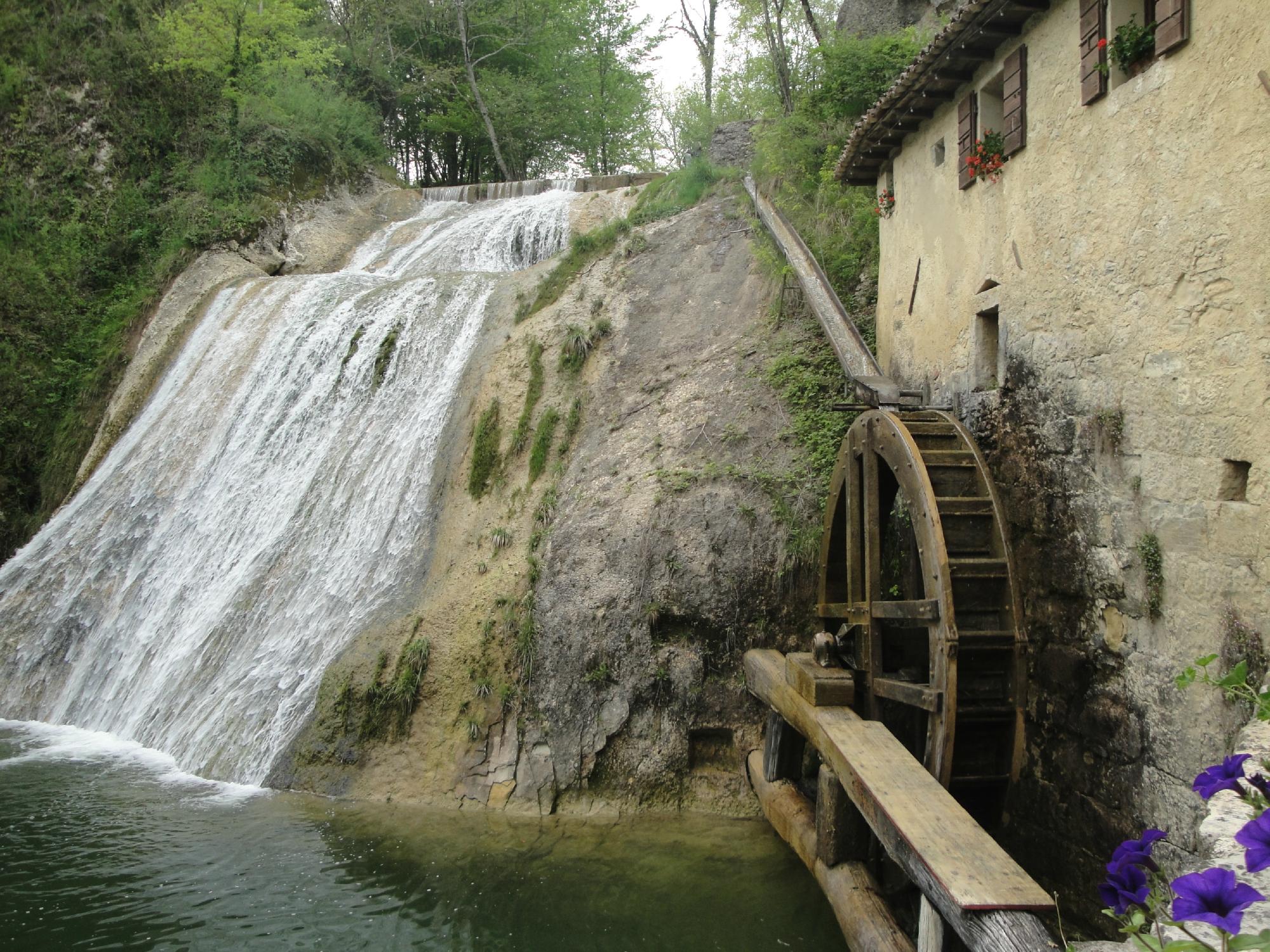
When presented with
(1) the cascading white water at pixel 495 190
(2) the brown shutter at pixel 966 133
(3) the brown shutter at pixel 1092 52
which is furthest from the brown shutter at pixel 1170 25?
(1) the cascading white water at pixel 495 190

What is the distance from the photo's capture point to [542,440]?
1025cm

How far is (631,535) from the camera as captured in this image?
8258mm

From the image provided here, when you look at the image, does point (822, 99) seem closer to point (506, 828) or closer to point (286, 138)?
point (506, 828)

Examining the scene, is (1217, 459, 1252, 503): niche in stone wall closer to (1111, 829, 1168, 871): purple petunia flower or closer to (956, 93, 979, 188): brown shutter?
(1111, 829, 1168, 871): purple petunia flower

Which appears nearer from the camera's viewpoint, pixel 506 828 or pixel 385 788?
pixel 506 828

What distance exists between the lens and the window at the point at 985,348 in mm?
7020

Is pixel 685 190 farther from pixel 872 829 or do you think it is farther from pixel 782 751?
pixel 872 829

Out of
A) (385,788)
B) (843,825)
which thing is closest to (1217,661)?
(843,825)

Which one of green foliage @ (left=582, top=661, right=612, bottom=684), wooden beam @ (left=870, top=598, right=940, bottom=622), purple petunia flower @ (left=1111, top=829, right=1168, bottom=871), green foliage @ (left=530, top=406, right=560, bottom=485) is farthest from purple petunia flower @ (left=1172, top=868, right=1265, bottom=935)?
green foliage @ (left=530, top=406, right=560, bottom=485)

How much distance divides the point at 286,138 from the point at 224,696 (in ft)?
52.6

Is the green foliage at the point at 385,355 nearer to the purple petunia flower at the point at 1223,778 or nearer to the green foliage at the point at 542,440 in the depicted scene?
the green foliage at the point at 542,440

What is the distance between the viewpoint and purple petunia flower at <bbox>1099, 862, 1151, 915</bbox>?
2432mm

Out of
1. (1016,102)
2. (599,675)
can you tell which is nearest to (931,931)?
(599,675)

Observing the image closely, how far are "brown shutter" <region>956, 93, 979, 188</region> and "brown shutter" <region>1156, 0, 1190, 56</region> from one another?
206 centimetres
